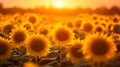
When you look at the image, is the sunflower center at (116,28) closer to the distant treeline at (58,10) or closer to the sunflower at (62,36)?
the sunflower at (62,36)

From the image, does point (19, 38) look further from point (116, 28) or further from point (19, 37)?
point (116, 28)

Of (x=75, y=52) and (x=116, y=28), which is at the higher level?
(x=116, y=28)

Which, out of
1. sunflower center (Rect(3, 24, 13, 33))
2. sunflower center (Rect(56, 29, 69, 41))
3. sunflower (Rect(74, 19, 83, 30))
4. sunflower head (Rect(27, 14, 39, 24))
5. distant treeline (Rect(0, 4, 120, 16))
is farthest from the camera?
distant treeline (Rect(0, 4, 120, 16))

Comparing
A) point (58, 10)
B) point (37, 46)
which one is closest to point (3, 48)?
point (37, 46)

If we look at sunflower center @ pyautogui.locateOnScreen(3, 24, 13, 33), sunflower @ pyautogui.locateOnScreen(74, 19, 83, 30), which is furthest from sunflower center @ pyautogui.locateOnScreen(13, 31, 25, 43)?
sunflower @ pyautogui.locateOnScreen(74, 19, 83, 30)

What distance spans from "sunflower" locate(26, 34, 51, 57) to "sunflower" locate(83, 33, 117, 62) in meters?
1.63

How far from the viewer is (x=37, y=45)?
680 centimetres

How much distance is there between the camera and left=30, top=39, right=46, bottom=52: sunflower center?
22.3 feet

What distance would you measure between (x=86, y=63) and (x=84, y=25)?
6870mm

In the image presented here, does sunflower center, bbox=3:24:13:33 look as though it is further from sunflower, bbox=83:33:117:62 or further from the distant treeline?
the distant treeline

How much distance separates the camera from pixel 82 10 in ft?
172

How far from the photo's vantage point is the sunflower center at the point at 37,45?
6.81 m

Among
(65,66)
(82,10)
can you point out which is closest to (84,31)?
(65,66)

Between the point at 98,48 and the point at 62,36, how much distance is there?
8.50ft
